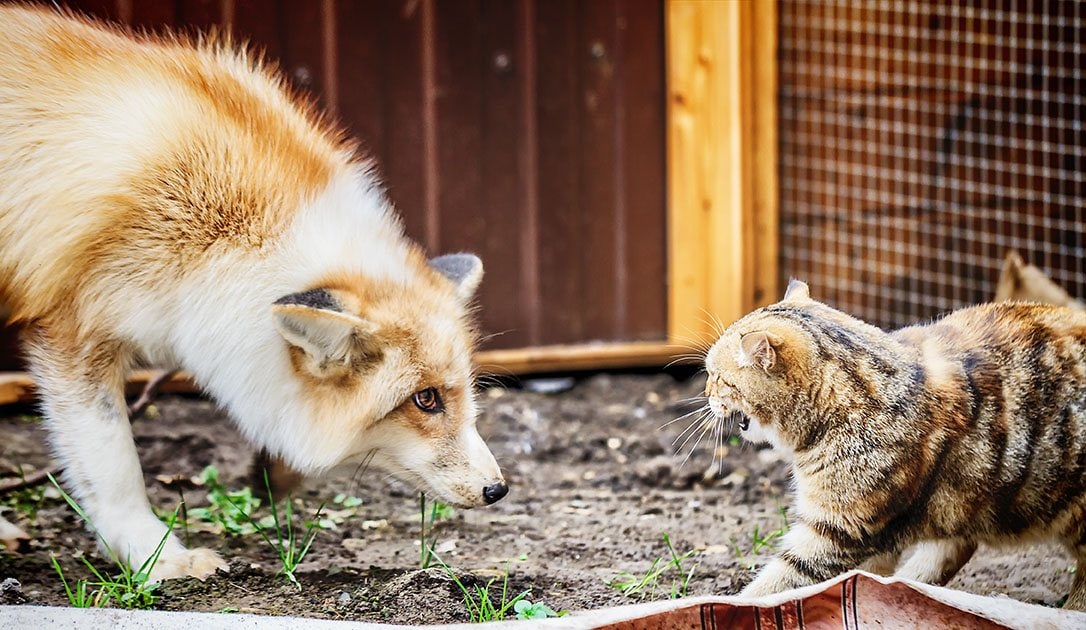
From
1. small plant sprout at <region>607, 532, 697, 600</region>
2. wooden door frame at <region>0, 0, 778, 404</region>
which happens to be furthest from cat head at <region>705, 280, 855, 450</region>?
wooden door frame at <region>0, 0, 778, 404</region>

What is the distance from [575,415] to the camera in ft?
17.3

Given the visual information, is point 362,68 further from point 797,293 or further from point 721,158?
point 797,293

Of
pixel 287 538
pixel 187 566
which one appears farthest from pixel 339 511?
pixel 187 566

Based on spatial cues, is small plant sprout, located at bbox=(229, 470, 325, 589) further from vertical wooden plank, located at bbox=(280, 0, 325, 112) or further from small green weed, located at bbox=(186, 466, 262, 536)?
vertical wooden plank, located at bbox=(280, 0, 325, 112)

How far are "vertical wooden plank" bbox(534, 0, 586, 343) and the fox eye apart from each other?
282cm

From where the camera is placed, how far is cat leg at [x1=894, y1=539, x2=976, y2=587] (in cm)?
317

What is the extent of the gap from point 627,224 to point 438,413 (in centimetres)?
304

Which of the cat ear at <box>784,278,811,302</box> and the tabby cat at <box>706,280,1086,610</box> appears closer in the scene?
the tabby cat at <box>706,280,1086,610</box>

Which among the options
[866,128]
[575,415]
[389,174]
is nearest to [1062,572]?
[575,415]

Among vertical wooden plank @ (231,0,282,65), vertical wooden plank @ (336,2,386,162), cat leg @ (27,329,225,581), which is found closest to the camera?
cat leg @ (27,329,225,581)

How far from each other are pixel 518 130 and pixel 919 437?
3305mm

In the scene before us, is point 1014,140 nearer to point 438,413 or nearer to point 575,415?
point 575,415

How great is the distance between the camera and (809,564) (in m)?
2.91

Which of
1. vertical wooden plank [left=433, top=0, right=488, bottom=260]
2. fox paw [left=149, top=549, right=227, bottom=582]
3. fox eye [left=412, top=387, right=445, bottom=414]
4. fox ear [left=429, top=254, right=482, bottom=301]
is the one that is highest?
vertical wooden plank [left=433, top=0, right=488, bottom=260]
